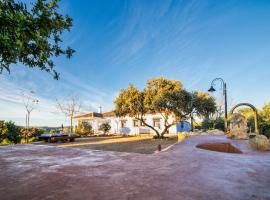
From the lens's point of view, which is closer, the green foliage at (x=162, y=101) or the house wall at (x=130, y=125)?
the green foliage at (x=162, y=101)

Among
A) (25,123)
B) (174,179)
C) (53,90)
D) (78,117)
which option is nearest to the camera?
(174,179)

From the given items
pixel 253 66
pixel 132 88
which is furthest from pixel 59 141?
pixel 253 66

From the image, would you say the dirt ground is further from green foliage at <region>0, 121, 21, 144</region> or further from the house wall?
the house wall

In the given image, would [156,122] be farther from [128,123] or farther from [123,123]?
[123,123]

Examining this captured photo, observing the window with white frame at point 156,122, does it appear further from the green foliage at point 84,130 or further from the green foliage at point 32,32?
the green foliage at point 32,32

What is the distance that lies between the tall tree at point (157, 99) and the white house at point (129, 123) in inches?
381

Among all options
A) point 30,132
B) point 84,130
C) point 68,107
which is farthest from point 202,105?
point 68,107

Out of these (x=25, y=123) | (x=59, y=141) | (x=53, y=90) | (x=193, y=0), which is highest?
(x=193, y=0)

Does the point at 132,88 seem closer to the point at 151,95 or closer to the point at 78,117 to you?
the point at 151,95

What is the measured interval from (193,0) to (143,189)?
13242 mm

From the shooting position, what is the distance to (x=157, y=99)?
22.2 m

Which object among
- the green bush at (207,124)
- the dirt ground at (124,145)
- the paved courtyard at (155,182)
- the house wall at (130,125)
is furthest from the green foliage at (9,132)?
→ the green bush at (207,124)

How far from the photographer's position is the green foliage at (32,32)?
349 cm

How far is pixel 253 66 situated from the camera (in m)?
23.4
